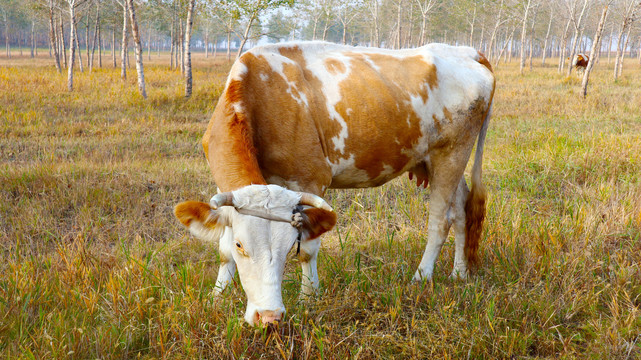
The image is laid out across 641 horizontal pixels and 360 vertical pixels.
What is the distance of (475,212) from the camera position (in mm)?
3955

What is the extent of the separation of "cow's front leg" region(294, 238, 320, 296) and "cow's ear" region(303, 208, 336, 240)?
494 mm

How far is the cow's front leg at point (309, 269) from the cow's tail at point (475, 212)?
1.48 m

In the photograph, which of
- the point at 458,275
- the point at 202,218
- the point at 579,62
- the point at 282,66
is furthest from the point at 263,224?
the point at 579,62

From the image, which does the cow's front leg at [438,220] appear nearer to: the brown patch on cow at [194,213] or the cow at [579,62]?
the brown patch on cow at [194,213]

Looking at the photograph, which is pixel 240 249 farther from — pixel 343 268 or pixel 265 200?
pixel 343 268

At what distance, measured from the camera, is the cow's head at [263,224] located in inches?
89.1

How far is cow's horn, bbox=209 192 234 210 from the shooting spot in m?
2.19

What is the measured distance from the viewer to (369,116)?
339cm

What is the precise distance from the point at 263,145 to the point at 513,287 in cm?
217

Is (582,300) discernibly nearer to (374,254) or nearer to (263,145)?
(374,254)

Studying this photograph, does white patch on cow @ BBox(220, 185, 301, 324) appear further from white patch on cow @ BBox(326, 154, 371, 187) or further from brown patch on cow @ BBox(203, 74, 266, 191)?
white patch on cow @ BBox(326, 154, 371, 187)

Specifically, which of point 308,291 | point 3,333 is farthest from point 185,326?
point 3,333

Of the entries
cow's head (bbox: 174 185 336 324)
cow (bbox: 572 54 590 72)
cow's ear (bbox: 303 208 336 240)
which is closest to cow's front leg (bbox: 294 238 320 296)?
cow's ear (bbox: 303 208 336 240)

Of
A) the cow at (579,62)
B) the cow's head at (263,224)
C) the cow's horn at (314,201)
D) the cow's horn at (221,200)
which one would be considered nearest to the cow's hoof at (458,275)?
the cow's head at (263,224)
